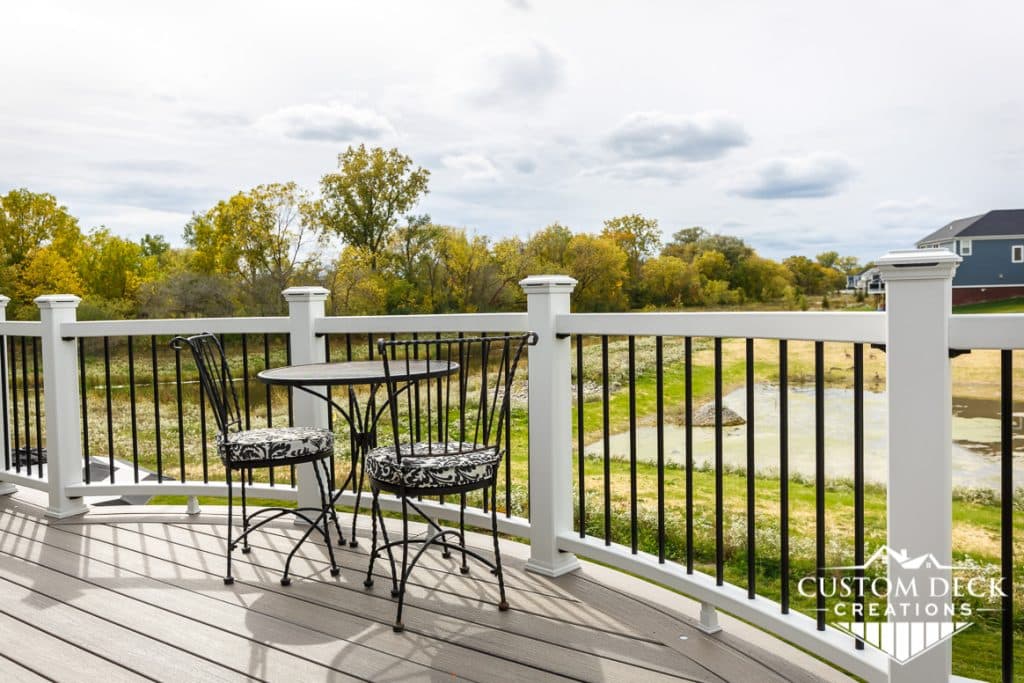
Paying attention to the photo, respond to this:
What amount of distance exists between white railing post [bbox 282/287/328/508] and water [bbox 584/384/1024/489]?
Answer: 29.5ft

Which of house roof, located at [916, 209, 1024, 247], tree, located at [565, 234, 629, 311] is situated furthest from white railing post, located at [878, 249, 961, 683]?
house roof, located at [916, 209, 1024, 247]

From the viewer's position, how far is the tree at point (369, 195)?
76.3 ft

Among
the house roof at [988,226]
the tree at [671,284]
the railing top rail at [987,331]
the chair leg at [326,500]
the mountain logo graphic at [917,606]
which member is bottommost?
the chair leg at [326,500]

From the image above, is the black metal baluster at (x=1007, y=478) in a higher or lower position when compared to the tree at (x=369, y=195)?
lower

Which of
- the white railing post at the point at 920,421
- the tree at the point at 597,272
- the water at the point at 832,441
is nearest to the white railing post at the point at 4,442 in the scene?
the white railing post at the point at 920,421

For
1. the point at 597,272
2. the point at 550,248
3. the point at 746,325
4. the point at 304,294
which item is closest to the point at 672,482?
the point at 597,272

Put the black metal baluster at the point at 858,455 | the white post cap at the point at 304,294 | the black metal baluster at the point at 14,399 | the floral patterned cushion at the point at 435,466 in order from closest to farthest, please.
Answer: the black metal baluster at the point at 858,455
the floral patterned cushion at the point at 435,466
the white post cap at the point at 304,294
the black metal baluster at the point at 14,399

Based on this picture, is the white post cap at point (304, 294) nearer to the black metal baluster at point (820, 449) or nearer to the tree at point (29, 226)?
the black metal baluster at point (820, 449)

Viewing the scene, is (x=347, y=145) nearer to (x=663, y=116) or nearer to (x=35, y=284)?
(x=35, y=284)

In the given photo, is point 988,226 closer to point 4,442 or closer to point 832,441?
point 832,441

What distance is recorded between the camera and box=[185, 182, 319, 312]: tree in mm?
23344

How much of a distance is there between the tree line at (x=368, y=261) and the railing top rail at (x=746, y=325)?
15086mm

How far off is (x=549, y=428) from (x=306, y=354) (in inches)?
54.6

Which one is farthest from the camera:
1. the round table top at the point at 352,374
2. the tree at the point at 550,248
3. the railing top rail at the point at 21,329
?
the tree at the point at 550,248
